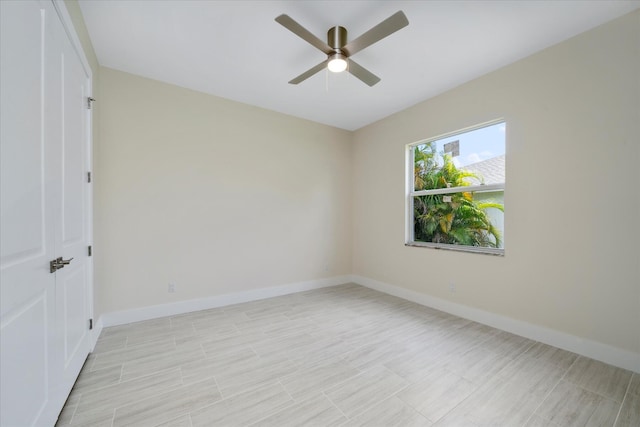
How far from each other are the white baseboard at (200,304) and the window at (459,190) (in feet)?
6.24

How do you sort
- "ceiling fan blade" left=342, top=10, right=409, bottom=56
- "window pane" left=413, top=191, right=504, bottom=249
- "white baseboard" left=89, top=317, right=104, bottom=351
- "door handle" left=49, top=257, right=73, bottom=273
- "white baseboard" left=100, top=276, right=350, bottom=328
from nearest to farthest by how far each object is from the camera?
"door handle" left=49, top=257, right=73, bottom=273 < "ceiling fan blade" left=342, top=10, right=409, bottom=56 < "white baseboard" left=89, top=317, right=104, bottom=351 < "white baseboard" left=100, top=276, right=350, bottom=328 < "window pane" left=413, top=191, right=504, bottom=249

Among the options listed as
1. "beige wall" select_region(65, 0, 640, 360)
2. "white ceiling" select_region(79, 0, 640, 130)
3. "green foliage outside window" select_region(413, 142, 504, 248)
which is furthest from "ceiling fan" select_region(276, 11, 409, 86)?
"green foliage outside window" select_region(413, 142, 504, 248)

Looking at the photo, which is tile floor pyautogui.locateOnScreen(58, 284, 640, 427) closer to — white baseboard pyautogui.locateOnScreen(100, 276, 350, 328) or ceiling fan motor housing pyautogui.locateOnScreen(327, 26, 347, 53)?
white baseboard pyautogui.locateOnScreen(100, 276, 350, 328)

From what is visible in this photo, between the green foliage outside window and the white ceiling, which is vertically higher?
the white ceiling

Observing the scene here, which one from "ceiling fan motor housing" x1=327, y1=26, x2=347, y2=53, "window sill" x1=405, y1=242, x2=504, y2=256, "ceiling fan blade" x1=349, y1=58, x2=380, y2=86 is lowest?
"window sill" x1=405, y1=242, x2=504, y2=256

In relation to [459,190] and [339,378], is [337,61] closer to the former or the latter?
[459,190]

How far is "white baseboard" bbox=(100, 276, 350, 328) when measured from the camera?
2785 millimetres

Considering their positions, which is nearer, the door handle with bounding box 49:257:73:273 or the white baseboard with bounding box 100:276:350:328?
the door handle with bounding box 49:257:73:273

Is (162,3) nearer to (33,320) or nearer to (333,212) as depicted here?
(33,320)

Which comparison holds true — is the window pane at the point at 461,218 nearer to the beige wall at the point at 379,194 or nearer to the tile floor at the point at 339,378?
the beige wall at the point at 379,194

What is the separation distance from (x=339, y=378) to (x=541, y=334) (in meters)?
2.10

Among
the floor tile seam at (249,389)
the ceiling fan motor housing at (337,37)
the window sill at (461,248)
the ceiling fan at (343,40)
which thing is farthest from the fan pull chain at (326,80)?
the floor tile seam at (249,389)

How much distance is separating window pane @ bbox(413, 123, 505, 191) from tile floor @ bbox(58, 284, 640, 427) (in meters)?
1.75

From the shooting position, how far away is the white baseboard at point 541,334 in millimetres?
2018
